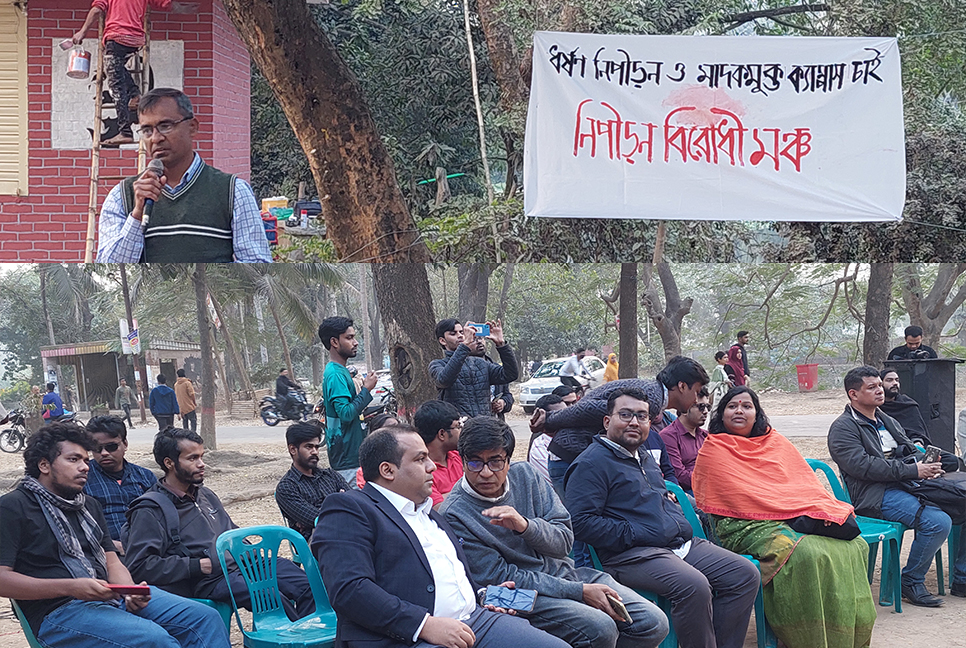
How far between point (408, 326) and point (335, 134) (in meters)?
2.77

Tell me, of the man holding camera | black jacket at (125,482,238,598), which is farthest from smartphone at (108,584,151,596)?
the man holding camera

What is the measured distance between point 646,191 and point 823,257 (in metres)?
4.89

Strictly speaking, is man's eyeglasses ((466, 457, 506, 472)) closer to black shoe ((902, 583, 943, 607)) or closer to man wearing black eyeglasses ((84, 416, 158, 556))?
man wearing black eyeglasses ((84, 416, 158, 556))

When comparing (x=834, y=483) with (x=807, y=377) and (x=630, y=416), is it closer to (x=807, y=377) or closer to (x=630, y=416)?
(x=807, y=377)

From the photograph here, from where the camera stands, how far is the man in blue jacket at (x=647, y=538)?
14.3 feet

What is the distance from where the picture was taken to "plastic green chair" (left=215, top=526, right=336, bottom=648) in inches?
161

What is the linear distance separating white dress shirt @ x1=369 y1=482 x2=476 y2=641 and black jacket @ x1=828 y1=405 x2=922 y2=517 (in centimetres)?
300

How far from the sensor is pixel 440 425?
Answer: 484 cm

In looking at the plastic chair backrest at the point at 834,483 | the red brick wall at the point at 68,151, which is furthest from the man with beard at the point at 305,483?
the red brick wall at the point at 68,151

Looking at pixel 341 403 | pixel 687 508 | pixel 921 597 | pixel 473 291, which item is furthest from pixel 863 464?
pixel 341 403

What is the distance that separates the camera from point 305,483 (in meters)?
4.92

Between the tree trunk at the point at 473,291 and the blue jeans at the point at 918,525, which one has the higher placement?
the tree trunk at the point at 473,291

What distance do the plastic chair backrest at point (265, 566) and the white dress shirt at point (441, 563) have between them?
2.99 feet

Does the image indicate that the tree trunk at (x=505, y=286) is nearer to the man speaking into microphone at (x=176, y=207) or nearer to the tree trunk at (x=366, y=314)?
the tree trunk at (x=366, y=314)
